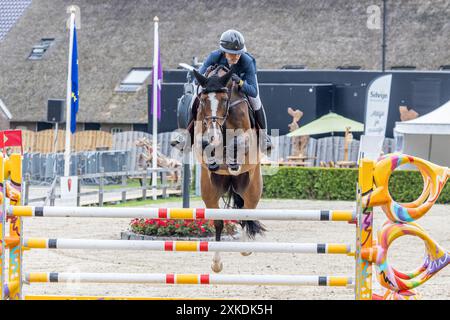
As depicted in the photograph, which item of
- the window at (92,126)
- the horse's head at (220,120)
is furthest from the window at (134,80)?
the horse's head at (220,120)

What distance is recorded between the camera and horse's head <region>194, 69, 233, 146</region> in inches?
401

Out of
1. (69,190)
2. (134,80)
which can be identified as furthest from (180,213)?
(134,80)

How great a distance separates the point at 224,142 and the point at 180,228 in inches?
220

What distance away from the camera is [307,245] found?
811 centimetres

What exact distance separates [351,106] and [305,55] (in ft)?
27.6

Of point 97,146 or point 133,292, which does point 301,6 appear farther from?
point 133,292

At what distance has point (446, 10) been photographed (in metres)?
45.2

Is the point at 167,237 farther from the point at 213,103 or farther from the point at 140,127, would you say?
A: the point at 140,127

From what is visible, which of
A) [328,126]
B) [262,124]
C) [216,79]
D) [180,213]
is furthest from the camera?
[328,126]

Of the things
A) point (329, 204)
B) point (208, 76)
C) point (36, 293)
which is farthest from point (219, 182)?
point (329, 204)

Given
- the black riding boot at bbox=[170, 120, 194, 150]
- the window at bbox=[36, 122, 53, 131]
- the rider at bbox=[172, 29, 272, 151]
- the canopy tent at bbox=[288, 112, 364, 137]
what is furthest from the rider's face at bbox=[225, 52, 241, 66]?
the window at bbox=[36, 122, 53, 131]

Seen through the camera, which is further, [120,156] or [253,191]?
[120,156]

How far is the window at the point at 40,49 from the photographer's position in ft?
166

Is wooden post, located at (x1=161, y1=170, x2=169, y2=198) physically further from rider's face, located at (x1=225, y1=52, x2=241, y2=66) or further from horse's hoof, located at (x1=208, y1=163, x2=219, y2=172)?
horse's hoof, located at (x1=208, y1=163, x2=219, y2=172)
